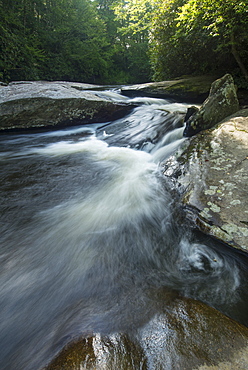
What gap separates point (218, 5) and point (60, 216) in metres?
6.83

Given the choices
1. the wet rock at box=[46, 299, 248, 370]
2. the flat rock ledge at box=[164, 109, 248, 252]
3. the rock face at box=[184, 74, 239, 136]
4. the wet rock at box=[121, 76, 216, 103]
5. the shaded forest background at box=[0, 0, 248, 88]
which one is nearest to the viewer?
the wet rock at box=[46, 299, 248, 370]

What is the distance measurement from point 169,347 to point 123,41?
2740cm

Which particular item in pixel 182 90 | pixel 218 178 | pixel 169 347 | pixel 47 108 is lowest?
pixel 169 347

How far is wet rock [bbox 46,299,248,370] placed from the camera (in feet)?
3.23

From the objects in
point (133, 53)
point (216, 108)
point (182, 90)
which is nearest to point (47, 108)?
point (216, 108)

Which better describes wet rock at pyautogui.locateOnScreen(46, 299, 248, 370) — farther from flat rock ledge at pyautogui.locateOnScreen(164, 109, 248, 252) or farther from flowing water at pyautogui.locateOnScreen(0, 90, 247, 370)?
flat rock ledge at pyautogui.locateOnScreen(164, 109, 248, 252)

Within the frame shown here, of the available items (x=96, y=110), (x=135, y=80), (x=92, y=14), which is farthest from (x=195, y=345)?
(x=135, y=80)

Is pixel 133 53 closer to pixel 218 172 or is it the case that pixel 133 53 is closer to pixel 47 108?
pixel 47 108

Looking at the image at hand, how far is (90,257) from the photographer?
1.98 metres

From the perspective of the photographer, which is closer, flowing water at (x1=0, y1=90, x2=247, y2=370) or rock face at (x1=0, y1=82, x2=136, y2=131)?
flowing water at (x1=0, y1=90, x2=247, y2=370)

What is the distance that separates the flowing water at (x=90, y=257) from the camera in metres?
1.34

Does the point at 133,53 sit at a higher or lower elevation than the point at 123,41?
lower

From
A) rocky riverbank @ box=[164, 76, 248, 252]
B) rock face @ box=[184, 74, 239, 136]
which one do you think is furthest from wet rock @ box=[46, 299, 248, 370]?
rock face @ box=[184, 74, 239, 136]

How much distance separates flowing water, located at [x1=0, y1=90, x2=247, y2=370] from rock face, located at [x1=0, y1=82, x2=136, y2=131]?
2.14m
